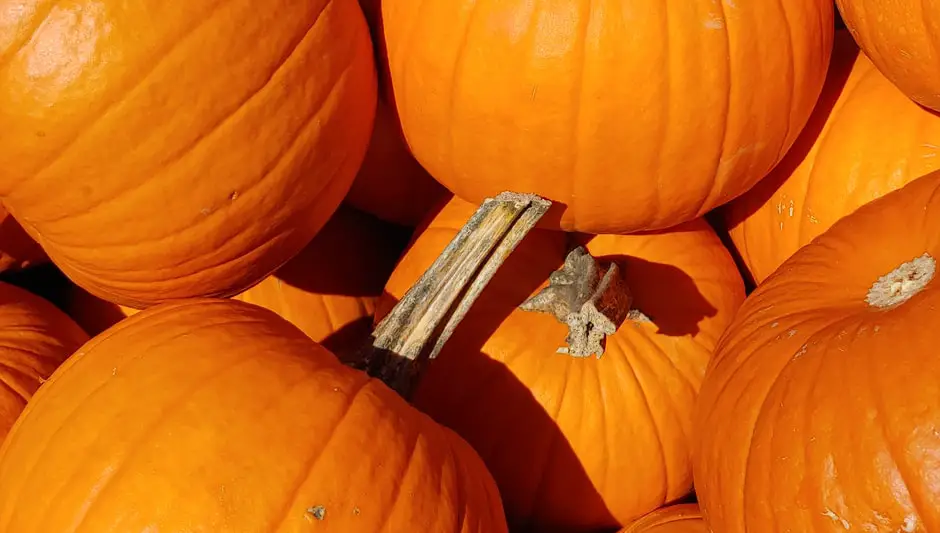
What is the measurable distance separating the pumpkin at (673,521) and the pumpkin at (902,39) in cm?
85

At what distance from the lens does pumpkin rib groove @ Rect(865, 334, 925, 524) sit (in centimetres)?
108

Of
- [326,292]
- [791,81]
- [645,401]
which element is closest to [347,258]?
[326,292]

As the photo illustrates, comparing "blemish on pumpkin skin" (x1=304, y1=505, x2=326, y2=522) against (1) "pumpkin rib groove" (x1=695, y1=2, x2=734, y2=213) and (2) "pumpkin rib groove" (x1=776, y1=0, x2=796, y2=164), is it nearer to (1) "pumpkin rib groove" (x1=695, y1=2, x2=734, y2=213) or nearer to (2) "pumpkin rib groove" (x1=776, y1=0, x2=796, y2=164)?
(1) "pumpkin rib groove" (x1=695, y1=2, x2=734, y2=213)

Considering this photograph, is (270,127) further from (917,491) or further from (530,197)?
(917,491)

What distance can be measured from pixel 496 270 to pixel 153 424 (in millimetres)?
602

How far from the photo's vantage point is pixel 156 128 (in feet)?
4.47

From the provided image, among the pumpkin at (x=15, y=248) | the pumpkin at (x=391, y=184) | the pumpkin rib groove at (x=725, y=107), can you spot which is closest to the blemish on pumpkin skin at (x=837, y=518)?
the pumpkin rib groove at (x=725, y=107)

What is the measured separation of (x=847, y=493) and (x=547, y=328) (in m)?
0.66

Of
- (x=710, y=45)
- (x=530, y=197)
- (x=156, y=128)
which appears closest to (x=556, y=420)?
(x=530, y=197)

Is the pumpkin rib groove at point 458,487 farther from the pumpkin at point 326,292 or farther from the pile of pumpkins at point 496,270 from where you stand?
the pumpkin at point 326,292

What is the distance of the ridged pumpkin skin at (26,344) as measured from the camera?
1562 mm

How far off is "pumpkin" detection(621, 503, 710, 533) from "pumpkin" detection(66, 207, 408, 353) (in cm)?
68

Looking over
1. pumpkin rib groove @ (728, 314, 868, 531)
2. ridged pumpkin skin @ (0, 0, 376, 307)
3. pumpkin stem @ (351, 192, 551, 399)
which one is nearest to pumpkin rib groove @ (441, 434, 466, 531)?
pumpkin stem @ (351, 192, 551, 399)

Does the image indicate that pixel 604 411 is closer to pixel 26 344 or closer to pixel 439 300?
pixel 439 300
